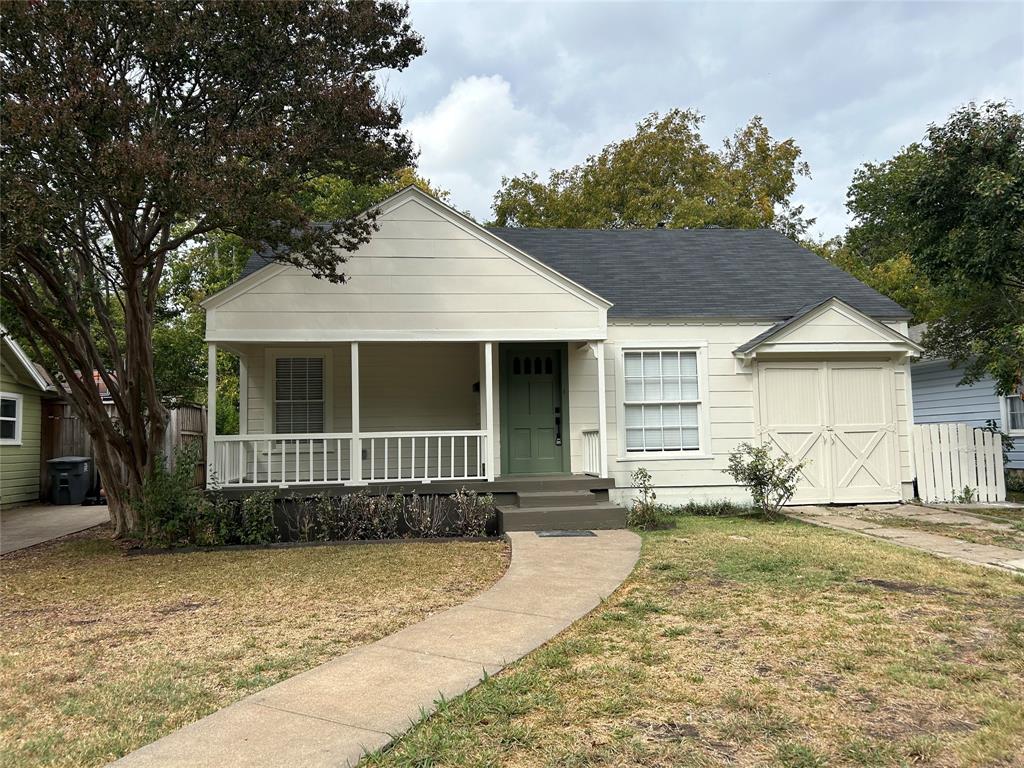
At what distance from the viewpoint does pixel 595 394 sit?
11070mm

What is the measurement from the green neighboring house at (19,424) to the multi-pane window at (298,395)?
6.04 m

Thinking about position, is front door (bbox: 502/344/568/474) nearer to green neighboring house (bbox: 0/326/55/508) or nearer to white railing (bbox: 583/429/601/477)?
white railing (bbox: 583/429/601/477)

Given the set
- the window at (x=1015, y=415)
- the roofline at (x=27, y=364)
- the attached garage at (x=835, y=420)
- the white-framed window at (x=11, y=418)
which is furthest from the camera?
the window at (x=1015, y=415)

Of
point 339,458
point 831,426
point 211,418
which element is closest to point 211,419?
point 211,418

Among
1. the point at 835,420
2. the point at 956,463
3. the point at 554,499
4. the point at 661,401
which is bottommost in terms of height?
the point at 554,499

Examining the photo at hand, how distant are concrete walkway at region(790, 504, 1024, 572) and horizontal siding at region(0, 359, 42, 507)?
46.2 feet

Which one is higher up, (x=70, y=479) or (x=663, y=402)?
(x=663, y=402)

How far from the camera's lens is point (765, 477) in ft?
31.8

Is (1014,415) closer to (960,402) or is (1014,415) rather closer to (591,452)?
(960,402)

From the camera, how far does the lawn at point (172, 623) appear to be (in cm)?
339

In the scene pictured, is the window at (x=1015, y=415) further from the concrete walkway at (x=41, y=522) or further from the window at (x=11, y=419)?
the window at (x=11, y=419)

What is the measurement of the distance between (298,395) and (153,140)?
16.6ft

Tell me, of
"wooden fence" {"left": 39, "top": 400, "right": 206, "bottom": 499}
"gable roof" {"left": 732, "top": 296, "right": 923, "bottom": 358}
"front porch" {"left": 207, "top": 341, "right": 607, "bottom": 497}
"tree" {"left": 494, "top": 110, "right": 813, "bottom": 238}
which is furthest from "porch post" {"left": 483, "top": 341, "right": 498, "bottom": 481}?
"tree" {"left": 494, "top": 110, "right": 813, "bottom": 238}

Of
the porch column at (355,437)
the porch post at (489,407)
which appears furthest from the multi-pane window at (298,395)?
the porch post at (489,407)
